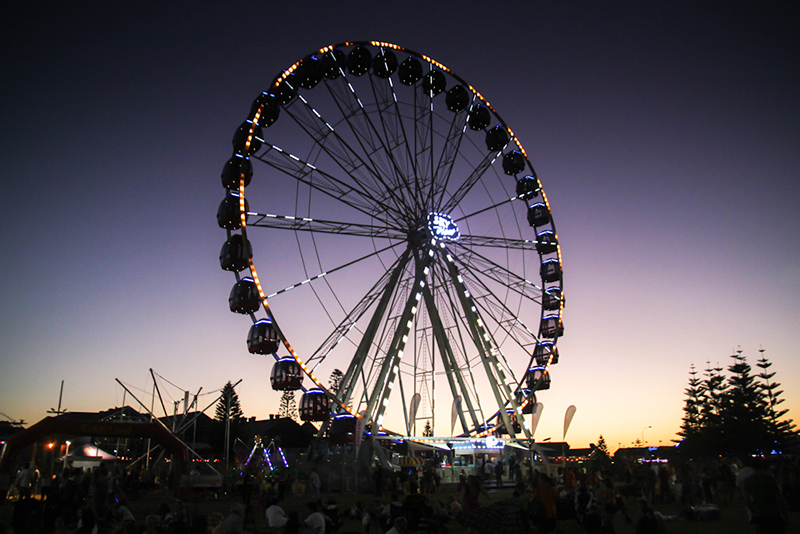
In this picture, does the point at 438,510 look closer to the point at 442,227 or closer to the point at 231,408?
the point at 442,227

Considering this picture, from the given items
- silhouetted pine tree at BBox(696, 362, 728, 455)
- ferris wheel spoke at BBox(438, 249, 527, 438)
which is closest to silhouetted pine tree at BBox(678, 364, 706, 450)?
silhouetted pine tree at BBox(696, 362, 728, 455)

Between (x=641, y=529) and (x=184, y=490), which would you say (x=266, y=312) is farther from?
(x=641, y=529)

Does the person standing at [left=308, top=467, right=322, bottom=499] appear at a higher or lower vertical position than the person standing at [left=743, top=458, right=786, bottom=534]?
lower

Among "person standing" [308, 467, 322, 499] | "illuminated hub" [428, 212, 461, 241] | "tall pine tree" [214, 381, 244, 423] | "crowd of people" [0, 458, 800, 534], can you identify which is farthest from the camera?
"tall pine tree" [214, 381, 244, 423]

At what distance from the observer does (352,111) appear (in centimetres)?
2364

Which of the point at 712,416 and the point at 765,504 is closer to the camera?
the point at 765,504

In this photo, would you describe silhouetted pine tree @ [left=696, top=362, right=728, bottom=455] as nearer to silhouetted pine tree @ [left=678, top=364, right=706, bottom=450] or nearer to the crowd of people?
silhouetted pine tree @ [left=678, top=364, right=706, bottom=450]

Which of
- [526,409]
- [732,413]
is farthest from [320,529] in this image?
[732,413]

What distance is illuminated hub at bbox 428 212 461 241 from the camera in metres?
24.6

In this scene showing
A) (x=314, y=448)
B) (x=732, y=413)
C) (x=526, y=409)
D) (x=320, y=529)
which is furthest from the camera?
(x=732, y=413)

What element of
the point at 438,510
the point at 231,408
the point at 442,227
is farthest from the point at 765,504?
the point at 231,408

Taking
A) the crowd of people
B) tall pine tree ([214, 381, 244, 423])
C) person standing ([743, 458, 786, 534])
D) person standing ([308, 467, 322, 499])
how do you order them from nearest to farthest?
person standing ([743, 458, 786, 534])
the crowd of people
person standing ([308, 467, 322, 499])
tall pine tree ([214, 381, 244, 423])

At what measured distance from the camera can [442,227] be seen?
2492cm

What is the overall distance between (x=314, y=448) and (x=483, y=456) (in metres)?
7.81
